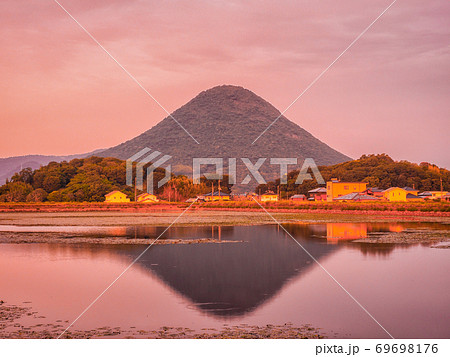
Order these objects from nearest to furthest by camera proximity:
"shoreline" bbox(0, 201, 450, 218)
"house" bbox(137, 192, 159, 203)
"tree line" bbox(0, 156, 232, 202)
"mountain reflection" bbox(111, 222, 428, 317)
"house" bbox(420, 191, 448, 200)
→ "mountain reflection" bbox(111, 222, 428, 317)
"shoreline" bbox(0, 201, 450, 218)
"tree line" bbox(0, 156, 232, 202)
"house" bbox(420, 191, 448, 200)
"house" bbox(137, 192, 159, 203)

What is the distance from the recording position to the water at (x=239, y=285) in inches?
434

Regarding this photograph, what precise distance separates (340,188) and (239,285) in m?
82.5

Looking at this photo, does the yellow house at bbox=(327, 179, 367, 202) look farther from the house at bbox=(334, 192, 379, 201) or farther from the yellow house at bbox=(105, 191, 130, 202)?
the yellow house at bbox=(105, 191, 130, 202)

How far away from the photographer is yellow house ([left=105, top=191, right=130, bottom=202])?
93500 millimetres

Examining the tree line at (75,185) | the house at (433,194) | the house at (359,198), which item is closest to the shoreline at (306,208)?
the house at (359,198)

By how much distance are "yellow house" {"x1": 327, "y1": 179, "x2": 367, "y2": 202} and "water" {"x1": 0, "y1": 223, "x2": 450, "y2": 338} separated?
71.5m

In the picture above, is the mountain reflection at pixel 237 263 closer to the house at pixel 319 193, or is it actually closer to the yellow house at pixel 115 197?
the yellow house at pixel 115 197

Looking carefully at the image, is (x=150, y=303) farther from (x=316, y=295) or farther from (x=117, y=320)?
(x=316, y=295)

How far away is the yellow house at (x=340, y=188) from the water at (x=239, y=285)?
2816 inches

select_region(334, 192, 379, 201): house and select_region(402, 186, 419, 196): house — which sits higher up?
select_region(402, 186, 419, 196): house

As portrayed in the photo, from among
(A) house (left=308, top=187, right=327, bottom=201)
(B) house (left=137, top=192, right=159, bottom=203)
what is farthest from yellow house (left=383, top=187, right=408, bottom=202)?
(B) house (left=137, top=192, right=159, bottom=203)
